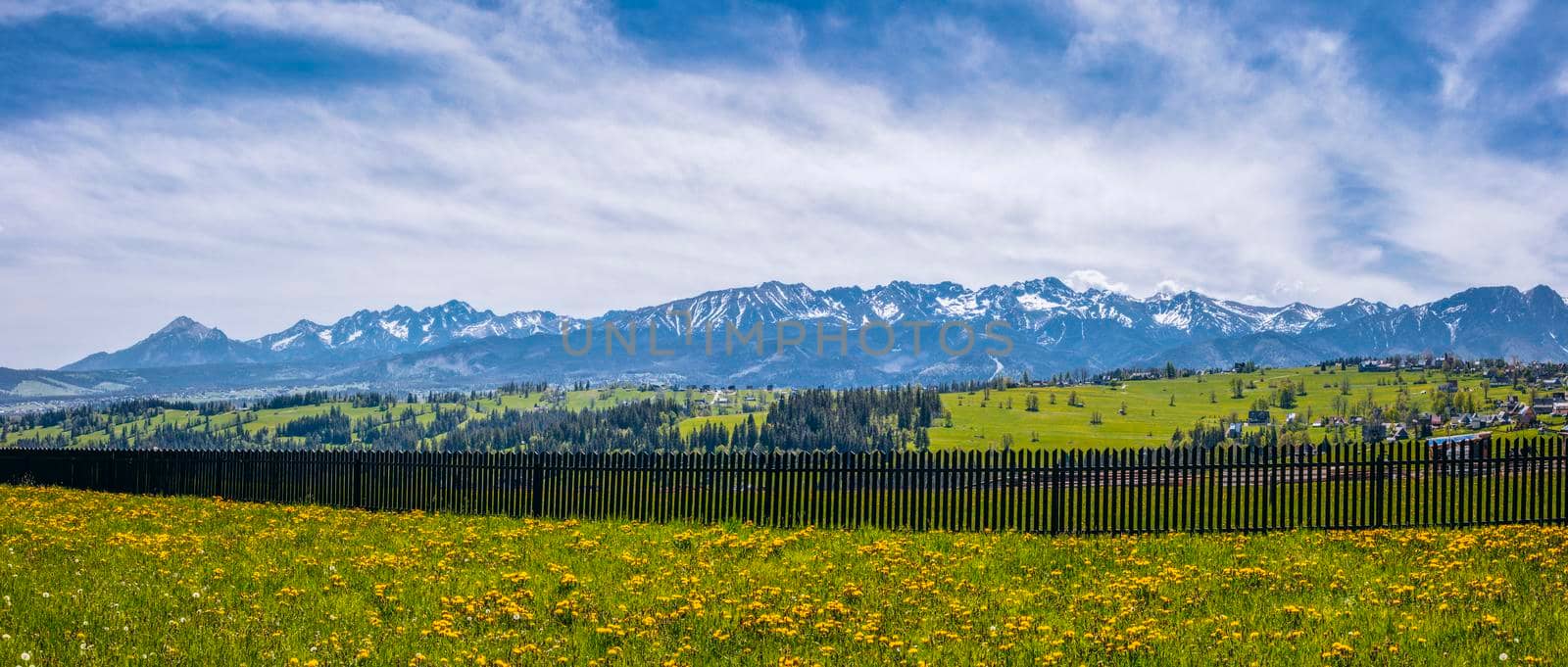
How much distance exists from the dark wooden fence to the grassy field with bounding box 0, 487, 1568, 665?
129cm

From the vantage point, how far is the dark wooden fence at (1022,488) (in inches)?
640

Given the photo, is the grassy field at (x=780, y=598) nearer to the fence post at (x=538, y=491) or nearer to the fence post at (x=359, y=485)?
the fence post at (x=538, y=491)

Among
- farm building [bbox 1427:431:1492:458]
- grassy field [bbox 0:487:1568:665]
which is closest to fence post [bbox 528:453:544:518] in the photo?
grassy field [bbox 0:487:1568:665]

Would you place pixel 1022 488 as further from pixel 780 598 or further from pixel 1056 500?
pixel 780 598

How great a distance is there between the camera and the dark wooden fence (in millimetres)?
16266

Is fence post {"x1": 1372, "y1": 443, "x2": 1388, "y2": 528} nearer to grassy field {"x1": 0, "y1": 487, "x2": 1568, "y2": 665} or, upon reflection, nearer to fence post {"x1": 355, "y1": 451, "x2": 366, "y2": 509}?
grassy field {"x1": 0, "y1": 487, "x2": 1568, "y2": 665}

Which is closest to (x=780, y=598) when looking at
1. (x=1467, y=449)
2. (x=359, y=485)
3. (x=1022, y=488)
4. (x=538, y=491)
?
(x=1022, y=488)

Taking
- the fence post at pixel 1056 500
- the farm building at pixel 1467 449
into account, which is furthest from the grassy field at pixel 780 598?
the farm building at pixel 1467 449

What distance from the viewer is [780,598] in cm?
1046

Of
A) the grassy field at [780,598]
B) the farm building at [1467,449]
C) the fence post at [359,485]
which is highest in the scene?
the farm building at [1467,449]

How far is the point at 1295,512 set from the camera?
54.6 feet

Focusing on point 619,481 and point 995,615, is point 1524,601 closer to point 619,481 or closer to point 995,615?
point 995,615

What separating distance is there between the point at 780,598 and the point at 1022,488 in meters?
7.82

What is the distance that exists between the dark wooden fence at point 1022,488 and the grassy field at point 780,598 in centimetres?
129
